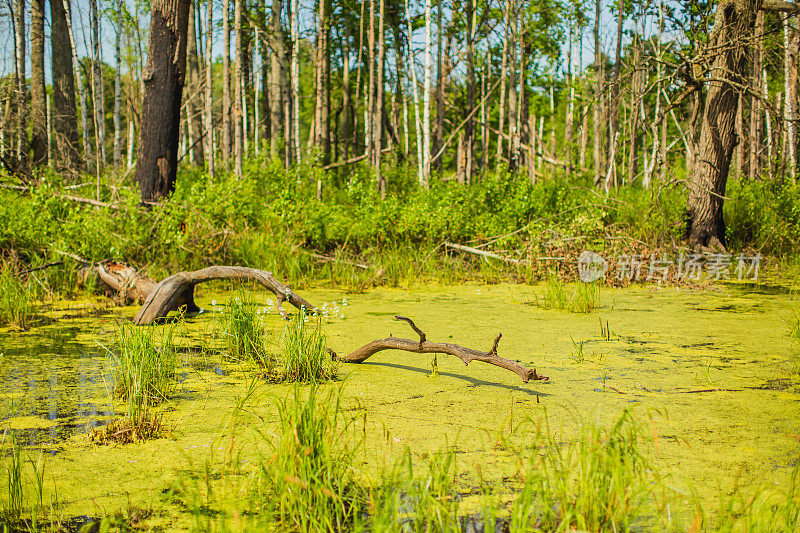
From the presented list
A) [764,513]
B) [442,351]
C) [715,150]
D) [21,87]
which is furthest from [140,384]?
[21,87]

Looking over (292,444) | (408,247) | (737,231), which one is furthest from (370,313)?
(737,231)

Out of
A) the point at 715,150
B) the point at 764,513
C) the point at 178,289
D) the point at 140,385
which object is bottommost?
the point at 764,513

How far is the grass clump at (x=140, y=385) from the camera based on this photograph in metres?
2.84

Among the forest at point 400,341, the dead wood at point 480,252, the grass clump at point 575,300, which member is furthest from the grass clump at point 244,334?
the dead wood at point 480,252

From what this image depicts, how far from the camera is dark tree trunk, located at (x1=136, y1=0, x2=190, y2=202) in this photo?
7496 millimetres

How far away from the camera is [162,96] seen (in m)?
7.63

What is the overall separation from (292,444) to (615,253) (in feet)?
21.6

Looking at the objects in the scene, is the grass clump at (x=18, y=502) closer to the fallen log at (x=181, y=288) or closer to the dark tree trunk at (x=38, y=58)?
the fallen log at (x=181, y=288)

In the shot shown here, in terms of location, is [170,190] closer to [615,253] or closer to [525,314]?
[525,314]

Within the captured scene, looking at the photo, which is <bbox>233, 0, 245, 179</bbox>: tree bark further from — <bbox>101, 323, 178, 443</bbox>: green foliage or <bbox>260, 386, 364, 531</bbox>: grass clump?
<bbox>260, 386, 364, 531</bbox>: grass clump

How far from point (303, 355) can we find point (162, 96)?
5.28 m

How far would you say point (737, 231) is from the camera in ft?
31.3

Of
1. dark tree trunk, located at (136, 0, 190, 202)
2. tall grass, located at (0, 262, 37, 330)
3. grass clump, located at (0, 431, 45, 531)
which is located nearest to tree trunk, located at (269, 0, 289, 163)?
dark tree trunk, located at (136, 0, 190, 202)

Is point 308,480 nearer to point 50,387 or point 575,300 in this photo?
point 50,387
